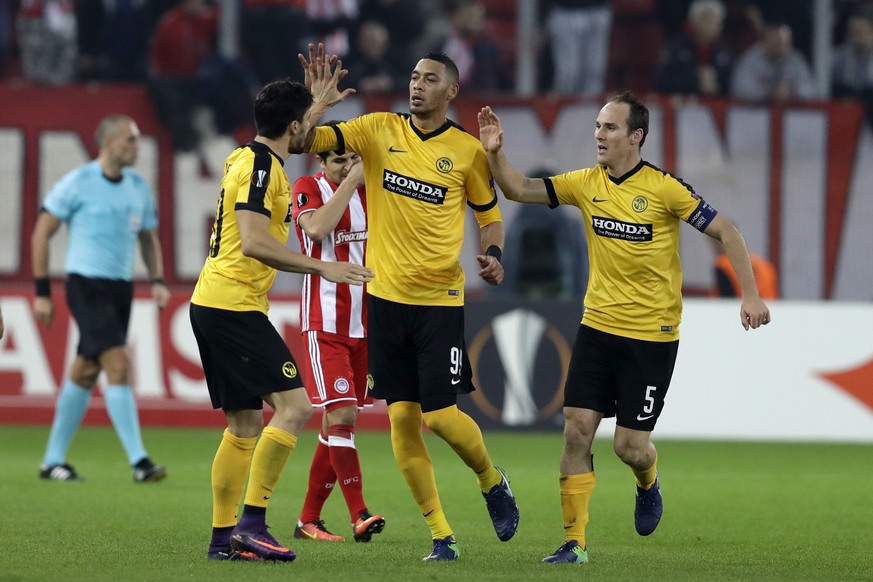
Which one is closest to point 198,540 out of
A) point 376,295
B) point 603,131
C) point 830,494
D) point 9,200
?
point 376,295

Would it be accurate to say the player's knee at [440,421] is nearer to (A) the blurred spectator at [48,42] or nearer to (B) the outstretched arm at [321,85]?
(B) the outstretched arm at [321,85]

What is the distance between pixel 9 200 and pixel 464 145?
1082cm

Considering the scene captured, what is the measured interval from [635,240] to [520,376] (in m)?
6.47

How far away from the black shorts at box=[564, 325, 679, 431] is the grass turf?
2.43 ft

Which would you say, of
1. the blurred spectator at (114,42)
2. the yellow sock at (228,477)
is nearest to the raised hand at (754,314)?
the yellow sock at (228,477)

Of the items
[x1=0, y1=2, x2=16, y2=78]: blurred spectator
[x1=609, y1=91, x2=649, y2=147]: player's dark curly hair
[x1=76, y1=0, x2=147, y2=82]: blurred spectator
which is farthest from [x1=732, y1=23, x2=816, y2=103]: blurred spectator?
[x1=609, y1=91, x2=649, y2=147]: player's dark curly hair

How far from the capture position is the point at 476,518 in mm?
8688

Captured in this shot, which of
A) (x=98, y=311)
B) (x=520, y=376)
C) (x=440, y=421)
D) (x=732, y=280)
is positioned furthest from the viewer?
(x=732, y=280)

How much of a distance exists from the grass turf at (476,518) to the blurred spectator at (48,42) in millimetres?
5266

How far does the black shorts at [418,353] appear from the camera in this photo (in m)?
7.00

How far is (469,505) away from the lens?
930 cm

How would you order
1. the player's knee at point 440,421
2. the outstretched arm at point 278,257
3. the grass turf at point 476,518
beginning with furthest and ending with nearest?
the player's knee at point 440,421 < the grass turf at point 476,518 < the outstretched arm at point 278,257

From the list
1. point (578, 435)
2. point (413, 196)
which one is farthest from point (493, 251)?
point (578, 435)

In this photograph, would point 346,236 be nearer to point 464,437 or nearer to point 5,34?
point 464,437
